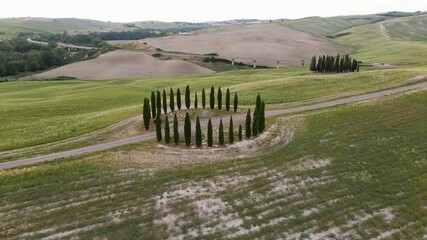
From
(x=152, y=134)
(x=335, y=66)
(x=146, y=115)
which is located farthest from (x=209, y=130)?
(x=335, y=66)

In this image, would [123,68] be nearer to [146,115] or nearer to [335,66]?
[335,66]

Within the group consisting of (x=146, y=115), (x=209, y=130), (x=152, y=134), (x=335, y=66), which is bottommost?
(x=152, y=134)

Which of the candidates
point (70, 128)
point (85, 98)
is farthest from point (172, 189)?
point (85, 98)

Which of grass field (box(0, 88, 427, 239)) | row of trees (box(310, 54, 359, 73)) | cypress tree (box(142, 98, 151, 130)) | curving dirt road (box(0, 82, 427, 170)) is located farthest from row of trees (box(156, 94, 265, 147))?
row of trees (box(310, 54, 359, 73))

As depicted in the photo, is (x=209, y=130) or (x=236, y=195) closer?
(x=236, y=195)

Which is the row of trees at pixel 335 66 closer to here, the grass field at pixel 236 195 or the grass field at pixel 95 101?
the grass field at pixel 95 101

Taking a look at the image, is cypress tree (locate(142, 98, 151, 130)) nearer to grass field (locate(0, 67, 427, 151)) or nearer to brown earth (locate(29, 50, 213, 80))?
grass field (locate(0, 67, 427, 151))

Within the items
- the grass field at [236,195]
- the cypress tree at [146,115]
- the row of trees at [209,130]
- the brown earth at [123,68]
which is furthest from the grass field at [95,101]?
the brown earth at [123,68]
